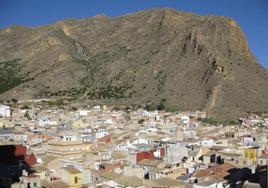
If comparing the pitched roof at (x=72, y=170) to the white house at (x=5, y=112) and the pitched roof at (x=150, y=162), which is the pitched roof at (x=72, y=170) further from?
the white house at (x=5, y=112)

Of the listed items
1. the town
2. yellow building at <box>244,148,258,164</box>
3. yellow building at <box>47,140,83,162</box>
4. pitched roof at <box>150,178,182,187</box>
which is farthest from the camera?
yellow building at <box>244,148,258,164</box>

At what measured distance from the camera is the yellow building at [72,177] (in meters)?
27.7

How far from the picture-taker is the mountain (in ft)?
318

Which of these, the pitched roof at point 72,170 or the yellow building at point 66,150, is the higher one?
the yellow building at point 66,150

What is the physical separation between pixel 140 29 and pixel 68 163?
108500 mm

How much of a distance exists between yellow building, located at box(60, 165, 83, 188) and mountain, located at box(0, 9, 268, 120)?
5990 centimetres

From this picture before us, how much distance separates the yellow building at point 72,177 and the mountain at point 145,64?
5990 cm

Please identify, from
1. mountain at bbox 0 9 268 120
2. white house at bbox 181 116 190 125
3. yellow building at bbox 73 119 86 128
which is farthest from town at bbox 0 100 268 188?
mountain at bbox 0 9 268 120

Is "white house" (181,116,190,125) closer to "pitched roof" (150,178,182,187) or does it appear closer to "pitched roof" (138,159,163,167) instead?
"pitched roof" (138,159,163,167)

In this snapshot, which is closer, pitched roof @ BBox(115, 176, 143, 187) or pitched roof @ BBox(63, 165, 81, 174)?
pitched roof @ BBox(115, 176, 143, 187)

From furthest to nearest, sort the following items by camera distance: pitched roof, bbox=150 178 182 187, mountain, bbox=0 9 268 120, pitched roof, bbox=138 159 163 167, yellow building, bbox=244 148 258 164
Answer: mountain, bbox=0 9 268 120
yellow building, bbox=244 148 258 164
pitched roof, bbox=138 159 163 167
pitched roof, bbox=150 178 182 187

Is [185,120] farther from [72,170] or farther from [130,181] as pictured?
[72,170]

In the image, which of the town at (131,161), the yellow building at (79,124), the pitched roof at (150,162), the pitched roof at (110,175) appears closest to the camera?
the town at (131,161)

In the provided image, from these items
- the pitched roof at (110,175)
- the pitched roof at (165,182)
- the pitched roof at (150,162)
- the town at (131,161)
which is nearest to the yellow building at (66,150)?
the town at (131,161)
